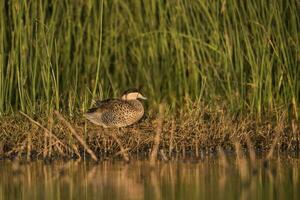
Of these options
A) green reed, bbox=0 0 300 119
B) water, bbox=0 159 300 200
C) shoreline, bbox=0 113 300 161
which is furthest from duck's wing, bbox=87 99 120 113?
water, bbox=0 159 300 200

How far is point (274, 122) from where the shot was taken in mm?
10750

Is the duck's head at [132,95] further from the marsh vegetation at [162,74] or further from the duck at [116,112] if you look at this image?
the marsh vegetation at [162,74]

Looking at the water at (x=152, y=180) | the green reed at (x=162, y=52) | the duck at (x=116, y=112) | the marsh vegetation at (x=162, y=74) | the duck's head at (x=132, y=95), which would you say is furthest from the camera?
the duck's head at (x=132, y=95)

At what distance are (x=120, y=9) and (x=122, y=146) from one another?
3.65 metres

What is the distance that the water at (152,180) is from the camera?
7898mm

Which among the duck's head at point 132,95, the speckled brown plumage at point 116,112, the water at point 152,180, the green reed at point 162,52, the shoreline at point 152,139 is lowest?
the water at point 152,180

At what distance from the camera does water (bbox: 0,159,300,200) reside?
311 inches

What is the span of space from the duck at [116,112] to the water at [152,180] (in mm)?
1490

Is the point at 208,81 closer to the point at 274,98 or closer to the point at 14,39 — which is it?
the point at 274,98

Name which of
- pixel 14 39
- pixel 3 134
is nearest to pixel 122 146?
pixel 3 134

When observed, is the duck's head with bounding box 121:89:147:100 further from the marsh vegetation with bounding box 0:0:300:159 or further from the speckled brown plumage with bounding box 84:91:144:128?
the marsh vegetation with bounding box 0:0:300:159

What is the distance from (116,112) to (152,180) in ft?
10.1

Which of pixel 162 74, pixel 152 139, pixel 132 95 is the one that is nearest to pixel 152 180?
pixel 152 139

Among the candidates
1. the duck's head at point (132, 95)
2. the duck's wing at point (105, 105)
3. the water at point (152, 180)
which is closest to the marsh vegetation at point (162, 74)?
the duck's wing at point (105, 105)
